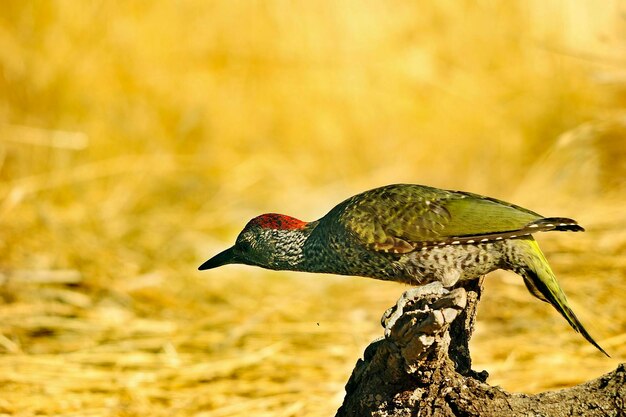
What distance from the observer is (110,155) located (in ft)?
26.6

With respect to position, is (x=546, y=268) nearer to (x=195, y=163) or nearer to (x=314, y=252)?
(x=314, y=252)

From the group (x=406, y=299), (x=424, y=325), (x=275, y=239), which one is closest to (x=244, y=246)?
(x=275, y=239)

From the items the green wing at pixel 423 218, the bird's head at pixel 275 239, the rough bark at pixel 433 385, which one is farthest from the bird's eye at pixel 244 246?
the rough bark at pixel 433 385

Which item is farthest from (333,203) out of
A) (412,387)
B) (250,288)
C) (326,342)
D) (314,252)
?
(412,387)

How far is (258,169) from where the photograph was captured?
A: 8.55 metres

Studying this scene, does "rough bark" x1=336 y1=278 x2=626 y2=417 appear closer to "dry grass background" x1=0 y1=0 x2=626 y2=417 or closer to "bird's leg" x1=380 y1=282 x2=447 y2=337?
"bird's leg" x1=380 y1=282 x2=447 y2=337

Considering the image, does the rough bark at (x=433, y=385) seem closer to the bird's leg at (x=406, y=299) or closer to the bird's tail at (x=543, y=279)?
the bird's leg at (x=406, y=299)

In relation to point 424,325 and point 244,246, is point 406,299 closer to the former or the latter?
point 424,325

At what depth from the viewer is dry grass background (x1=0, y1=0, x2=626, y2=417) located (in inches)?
201

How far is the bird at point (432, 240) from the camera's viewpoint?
11.8 feet

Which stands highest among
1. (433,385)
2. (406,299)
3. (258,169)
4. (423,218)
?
(258,169)

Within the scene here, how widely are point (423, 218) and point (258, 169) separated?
4.93 metres

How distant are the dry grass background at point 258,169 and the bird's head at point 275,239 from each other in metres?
0.87

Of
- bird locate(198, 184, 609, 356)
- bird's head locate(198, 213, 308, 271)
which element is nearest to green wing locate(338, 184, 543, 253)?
bird locate(198, 184, 609, 356)
